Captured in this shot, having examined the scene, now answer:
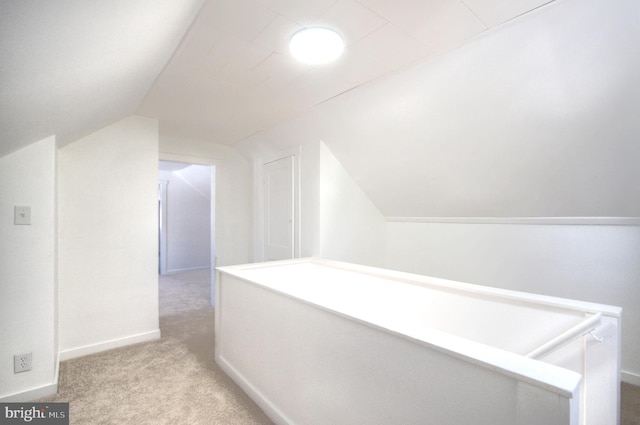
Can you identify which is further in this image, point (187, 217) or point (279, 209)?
point (187, 217)

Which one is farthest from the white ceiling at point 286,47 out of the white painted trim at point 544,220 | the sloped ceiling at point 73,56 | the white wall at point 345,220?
the white painted trim at point 544,220

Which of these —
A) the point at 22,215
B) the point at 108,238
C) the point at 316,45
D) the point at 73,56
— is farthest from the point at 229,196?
the point at 73,56

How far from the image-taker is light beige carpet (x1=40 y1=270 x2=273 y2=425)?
1759 millimetres

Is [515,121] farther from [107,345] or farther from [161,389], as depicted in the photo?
[107,345]

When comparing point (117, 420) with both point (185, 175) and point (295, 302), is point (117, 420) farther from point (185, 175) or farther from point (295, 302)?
point (185, 175)

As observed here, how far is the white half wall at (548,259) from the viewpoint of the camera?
2139 mm

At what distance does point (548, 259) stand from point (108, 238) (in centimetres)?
388

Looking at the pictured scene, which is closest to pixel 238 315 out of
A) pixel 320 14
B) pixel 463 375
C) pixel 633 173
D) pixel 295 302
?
pixel 295 302

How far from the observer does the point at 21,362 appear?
191 cm

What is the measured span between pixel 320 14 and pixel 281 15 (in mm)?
195

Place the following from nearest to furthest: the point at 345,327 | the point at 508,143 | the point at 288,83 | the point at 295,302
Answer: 1. the point at 345,327
2. the point at 295,302
3. the point at 508,143
4. the point at 288,83

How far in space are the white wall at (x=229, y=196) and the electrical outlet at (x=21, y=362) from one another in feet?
6.87

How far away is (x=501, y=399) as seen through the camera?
83 cm

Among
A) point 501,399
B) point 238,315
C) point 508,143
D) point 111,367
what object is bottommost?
point 111,367
